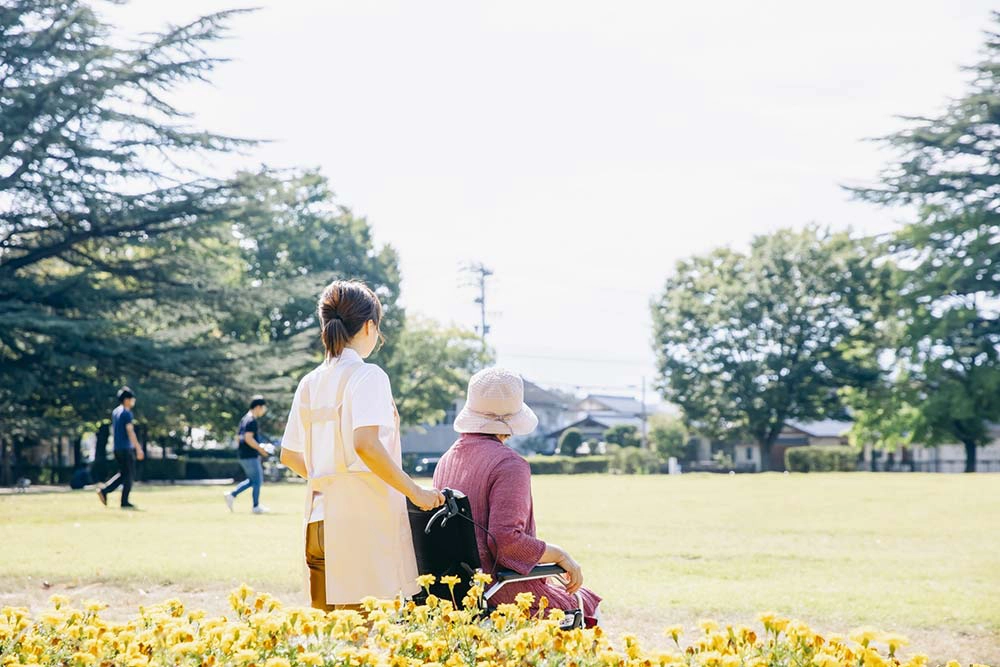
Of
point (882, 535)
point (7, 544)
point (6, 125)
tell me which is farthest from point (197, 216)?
point (882, 535)

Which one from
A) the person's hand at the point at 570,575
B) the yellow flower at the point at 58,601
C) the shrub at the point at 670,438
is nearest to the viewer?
the yellow flower at the point at 58,601

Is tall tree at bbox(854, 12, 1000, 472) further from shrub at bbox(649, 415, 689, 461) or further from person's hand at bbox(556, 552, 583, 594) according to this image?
person's hand at bbox(556, 552, 583, 594)

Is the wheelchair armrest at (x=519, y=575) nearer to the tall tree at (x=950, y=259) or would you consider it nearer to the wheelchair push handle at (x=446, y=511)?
the wheelchair push handle at (x=446, y=511)

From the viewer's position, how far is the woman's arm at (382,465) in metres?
4.00

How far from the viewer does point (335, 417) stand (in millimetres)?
4277

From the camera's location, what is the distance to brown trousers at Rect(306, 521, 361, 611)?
4.32m

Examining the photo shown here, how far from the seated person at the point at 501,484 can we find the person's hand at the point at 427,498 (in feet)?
0.64

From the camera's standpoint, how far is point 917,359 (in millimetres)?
43250

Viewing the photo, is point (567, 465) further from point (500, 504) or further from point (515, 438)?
point (500, 504)

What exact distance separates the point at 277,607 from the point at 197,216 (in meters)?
26.1

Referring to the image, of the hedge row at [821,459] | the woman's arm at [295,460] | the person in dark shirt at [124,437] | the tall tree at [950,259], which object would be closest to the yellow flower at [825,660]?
the woman's arm at [295,460]

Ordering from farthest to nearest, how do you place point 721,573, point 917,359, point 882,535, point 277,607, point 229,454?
point 229,454, point 917,359, point 882,535, point 721,573, point 277,607

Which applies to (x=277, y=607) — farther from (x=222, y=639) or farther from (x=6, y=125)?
(x=6, y=125)

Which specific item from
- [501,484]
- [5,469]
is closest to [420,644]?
[501,484]
